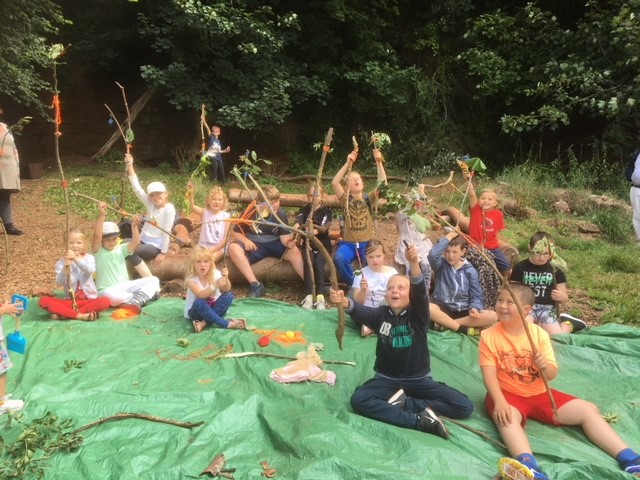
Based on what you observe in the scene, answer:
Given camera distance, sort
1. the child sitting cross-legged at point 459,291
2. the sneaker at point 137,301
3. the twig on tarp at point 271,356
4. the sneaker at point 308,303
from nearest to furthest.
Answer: the twig on tarp at point 271,356, the child sitting cross-legged at point 459,291, the sneaker at point 137,301, the sneaker at point 308,303

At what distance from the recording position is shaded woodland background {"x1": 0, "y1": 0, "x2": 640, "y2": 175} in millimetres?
10664

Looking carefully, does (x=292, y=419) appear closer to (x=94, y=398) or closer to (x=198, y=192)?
(x=94, y=398)

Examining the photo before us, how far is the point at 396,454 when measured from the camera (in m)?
2.86

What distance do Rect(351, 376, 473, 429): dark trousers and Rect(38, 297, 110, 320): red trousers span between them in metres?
2.63

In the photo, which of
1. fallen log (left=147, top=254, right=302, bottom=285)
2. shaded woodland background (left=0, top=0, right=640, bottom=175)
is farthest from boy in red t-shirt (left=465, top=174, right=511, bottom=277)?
shaded woodland background (left=0, top=0, right=640, bottom=175)

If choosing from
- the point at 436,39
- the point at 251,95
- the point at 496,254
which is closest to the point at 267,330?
the point at 496,254

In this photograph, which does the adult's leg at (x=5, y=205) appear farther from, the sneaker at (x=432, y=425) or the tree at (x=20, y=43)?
the sneaker at (x=432, y=425)

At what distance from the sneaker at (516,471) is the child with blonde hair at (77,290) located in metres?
3.42

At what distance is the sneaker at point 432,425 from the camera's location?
3033mm

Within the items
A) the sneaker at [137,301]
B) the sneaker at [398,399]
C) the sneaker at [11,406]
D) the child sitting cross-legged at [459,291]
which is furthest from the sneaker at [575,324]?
the sneaker at [11,406]

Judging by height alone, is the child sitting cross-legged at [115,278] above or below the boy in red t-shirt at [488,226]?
below

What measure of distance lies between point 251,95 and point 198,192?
11.4ft

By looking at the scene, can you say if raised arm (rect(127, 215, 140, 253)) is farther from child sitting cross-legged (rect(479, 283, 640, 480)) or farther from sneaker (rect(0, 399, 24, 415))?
child sitting cross-legged (rect(479, 283, 640, 480))

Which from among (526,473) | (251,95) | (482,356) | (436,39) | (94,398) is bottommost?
(94,398)
